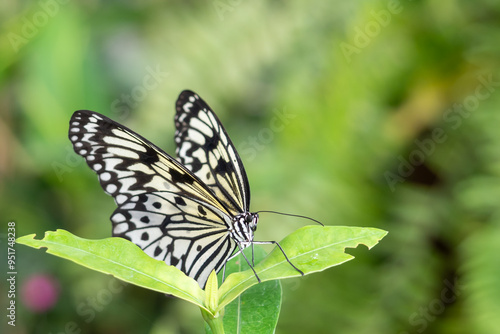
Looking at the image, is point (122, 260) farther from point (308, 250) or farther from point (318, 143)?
point (318, 143)

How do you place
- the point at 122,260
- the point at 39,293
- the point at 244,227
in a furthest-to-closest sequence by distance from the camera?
the point at 39,293 → the point at 244,227 → the point at 122,260

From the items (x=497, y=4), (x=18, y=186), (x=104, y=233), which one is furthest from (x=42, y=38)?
(x=497, y=4)

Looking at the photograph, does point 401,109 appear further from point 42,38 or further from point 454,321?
point 42,38

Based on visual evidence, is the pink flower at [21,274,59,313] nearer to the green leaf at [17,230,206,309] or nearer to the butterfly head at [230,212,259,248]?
the butterfly head at [230,212,259,248]

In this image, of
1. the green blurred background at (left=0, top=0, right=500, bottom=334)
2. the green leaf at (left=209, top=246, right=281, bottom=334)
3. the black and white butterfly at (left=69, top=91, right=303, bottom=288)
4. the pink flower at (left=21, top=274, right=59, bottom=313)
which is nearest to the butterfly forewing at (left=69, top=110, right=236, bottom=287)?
the black and white butterfly at (left=69, top=91, right=303, bottom=288)

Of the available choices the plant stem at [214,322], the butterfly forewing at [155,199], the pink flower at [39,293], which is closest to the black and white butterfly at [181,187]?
the butterfly forewing at [155,199]

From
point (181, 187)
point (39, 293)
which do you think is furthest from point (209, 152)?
point (39, 293)
